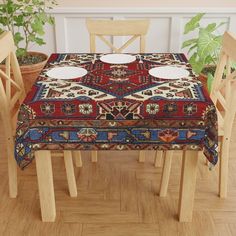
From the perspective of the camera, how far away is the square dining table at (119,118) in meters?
1.55

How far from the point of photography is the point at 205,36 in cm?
269

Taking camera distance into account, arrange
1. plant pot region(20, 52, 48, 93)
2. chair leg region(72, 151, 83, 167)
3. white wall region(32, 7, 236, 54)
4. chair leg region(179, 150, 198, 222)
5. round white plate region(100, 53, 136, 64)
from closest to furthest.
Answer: chair leg region(179, 150, 198, 222) < round white plate region(100, 53, 136, 64) < chair leg region(72, 151, 83, 167) < plant pot region(20, 52, 48, 93) < white wall region(32, 7, 236, 54)

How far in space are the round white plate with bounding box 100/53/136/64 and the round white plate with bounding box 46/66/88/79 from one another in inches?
8.5

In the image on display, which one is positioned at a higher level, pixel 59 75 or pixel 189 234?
pixel 59 75

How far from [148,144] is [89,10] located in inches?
70.8

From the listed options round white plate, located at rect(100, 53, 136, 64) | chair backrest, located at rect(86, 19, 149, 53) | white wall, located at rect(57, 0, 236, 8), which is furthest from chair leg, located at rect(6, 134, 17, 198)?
white wall, located at rect(57, 0, 236, 8)

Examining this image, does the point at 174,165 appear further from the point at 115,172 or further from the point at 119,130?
the point at 119,130

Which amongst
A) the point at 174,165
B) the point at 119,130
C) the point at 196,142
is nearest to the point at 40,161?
the point at 119,130

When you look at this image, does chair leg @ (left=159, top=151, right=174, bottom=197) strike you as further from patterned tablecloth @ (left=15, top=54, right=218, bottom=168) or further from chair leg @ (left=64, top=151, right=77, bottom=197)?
chair leg @ (left=64, top=151, right=77, bottom=197)

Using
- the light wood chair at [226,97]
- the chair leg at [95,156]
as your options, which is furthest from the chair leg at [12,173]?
the light wood chair at [226,97]

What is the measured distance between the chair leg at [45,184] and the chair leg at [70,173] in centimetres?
21

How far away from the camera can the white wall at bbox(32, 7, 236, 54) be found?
3074mm

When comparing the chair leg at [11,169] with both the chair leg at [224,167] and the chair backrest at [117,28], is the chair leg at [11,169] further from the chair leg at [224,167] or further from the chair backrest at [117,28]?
the chair leg at [224,167]

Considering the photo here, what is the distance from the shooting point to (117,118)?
157cm
